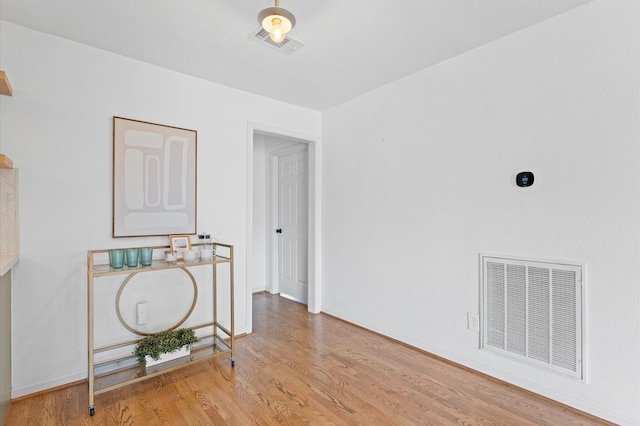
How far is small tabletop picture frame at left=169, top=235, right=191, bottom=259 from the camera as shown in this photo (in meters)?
2.47

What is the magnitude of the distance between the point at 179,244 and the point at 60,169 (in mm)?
905

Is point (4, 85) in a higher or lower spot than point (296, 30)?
lower

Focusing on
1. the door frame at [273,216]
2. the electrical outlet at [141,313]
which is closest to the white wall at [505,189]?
the door frame at [273,216]

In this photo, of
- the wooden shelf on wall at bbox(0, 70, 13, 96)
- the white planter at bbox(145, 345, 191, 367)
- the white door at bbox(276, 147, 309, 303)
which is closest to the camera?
the wooden shelf on wall at bbox(0, 70, 13, 96)

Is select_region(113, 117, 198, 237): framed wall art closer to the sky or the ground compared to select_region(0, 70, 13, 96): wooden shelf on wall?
closer to the ground

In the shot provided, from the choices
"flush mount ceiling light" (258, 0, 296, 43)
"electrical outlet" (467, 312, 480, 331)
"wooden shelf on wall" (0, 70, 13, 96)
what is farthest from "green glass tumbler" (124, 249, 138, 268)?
"electrical outlet" (467, 312, 480, 331)

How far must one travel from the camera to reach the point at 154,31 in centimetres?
208

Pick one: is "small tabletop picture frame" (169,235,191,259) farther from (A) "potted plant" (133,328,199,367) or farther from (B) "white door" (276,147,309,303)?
(B) "white door" (276,147,309,303)

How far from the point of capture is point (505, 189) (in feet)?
7.18

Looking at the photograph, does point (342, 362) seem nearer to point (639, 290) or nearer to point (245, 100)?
point (639, 290)

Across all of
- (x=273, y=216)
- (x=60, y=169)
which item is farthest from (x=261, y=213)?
(x=60, y=169)

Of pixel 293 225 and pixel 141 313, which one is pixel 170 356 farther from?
pixel 293 225

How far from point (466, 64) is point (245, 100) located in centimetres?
190

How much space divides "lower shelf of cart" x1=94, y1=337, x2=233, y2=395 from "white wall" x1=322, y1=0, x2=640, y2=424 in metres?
1.55
